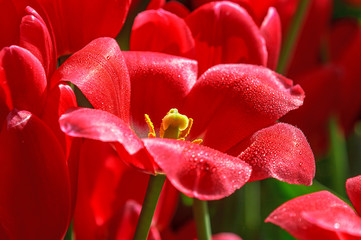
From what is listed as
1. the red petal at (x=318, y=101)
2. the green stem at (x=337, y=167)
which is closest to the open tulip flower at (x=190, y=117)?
the green stem at (x=337, y=167)

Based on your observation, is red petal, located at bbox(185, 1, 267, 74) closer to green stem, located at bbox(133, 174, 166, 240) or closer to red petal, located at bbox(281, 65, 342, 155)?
green stem, located at bbox(133, 174, 166, 240)

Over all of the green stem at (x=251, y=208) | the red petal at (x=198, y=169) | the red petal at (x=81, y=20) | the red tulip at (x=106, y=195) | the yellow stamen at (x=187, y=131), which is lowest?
the green stem at (x=251, y=208)

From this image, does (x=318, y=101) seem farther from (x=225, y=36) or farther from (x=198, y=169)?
(x=198, y=169)

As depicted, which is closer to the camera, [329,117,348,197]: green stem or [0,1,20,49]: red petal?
[0,1,20,49]: red petal

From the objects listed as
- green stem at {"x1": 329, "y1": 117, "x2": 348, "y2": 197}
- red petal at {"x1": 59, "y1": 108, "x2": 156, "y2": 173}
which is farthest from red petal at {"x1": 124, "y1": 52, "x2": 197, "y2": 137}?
green stem at {"x1": 329, "y1": 117, "x2": 348, "y2": 197}

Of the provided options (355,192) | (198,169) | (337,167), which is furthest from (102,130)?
(337,167)

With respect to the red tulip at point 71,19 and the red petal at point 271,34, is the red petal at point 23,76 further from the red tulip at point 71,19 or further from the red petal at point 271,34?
the red petal at point 271,34
